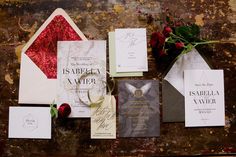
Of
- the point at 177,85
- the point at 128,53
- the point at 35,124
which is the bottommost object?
the point at 35,124

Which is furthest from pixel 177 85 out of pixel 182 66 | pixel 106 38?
pixel 106 38

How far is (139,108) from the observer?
120 cm

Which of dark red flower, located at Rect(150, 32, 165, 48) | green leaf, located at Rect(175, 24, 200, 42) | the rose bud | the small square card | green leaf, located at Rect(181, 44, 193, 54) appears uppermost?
green leaf, located at Rect(175, 24, 200, 42)

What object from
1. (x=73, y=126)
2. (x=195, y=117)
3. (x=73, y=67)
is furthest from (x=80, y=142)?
(x=195, y=117)

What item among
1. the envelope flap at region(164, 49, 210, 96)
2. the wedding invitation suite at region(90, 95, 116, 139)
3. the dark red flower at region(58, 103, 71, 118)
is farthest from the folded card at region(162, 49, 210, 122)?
the dark red flower at region(58, 103, 71, 118)

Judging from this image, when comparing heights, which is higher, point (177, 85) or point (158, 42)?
point (158, 42)

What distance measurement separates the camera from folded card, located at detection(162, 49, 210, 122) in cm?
120

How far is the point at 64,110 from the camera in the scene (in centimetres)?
117

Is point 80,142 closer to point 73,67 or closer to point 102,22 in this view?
point 73,67

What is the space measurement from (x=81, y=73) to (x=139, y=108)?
0.22 meters

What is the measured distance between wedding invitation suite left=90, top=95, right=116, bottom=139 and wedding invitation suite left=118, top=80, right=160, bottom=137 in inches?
0.9

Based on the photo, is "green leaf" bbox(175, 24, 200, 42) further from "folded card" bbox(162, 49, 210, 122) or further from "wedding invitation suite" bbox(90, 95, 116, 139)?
"wedding invitation suite" bbox(90, 95, 116, 139)

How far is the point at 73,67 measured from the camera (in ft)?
3.97

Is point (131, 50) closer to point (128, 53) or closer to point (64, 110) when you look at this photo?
point (128, 53)
